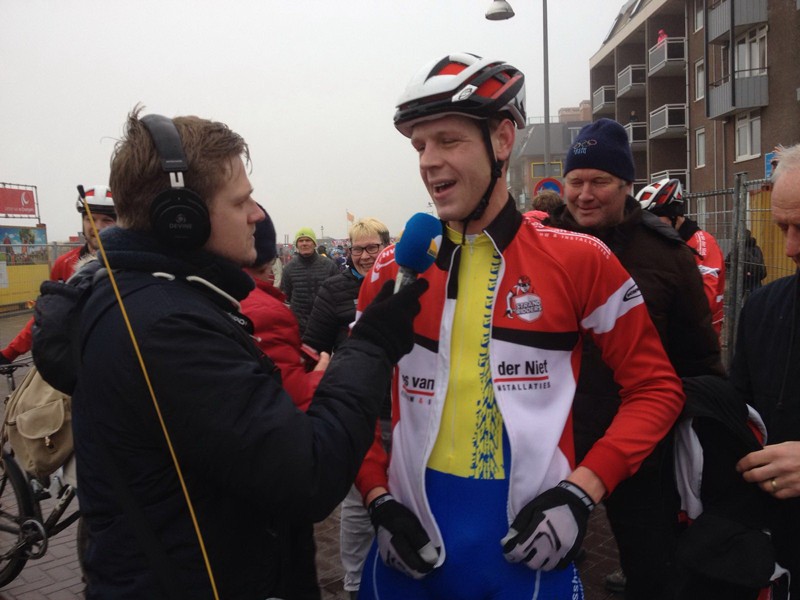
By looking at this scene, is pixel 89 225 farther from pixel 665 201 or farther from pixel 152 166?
pixel 665 201

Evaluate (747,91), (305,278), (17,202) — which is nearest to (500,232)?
(305,278)

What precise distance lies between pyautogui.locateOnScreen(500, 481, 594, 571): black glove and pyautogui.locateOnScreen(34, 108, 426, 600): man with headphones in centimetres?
49

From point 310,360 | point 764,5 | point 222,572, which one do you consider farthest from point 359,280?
point 764,5

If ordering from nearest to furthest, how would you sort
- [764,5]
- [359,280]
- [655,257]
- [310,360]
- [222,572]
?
[222,572] → [310,360] → [655,257] → [359,280] → [764,5]

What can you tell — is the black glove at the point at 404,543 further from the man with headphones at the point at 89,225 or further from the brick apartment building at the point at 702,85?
the brick apartment building at the point at 702,85

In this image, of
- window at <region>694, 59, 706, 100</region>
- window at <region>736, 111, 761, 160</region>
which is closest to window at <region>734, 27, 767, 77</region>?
window at <region>736, 111, 761, 160</region>

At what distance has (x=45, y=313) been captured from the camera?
2.37 metres

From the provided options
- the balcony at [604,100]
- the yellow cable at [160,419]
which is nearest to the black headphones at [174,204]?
the yellow cable at [160,419]

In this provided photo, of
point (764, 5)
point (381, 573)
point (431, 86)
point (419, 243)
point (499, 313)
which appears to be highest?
point (764, 5)

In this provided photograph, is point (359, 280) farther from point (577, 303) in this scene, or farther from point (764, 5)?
point (764, 5)

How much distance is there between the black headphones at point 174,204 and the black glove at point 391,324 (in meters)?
0.47

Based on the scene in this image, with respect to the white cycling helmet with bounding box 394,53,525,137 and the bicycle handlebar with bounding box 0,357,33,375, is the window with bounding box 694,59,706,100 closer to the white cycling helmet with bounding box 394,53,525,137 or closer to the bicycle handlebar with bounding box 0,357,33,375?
the bicycle handlebar with bounding box 0,357,33,375

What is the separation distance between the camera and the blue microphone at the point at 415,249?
1.92m

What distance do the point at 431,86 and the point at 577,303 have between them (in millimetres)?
787
